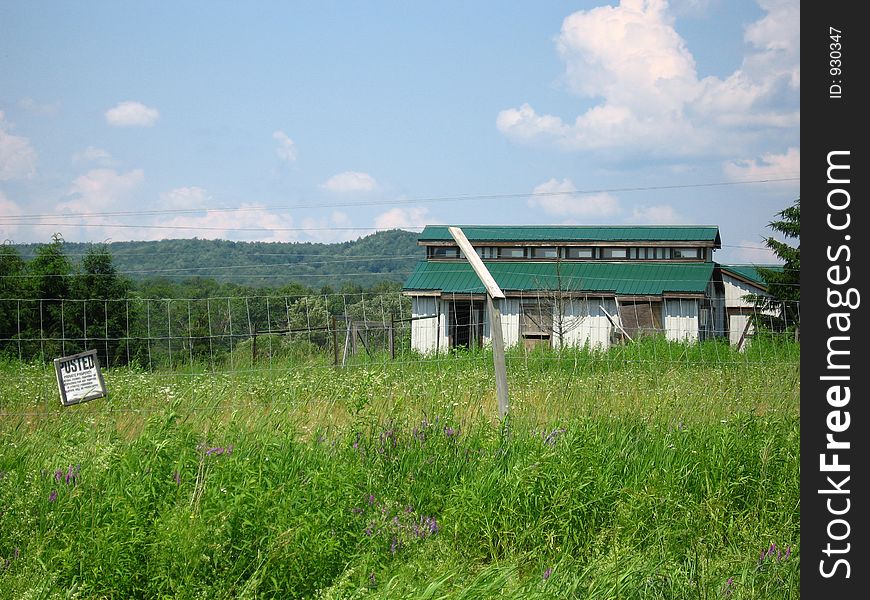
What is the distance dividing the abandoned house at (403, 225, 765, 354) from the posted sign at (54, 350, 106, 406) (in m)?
16.4

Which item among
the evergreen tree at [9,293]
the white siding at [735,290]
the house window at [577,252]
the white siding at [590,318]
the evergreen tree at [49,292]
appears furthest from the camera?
the white siding at [735,290]

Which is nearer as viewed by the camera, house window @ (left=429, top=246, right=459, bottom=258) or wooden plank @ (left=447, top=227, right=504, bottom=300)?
wooden plank @ (left=447, top=227, right=504, bottom=300)

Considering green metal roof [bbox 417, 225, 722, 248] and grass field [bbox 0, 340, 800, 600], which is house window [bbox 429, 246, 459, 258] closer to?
green metal roof [bbox 417, 225, 722, 248]

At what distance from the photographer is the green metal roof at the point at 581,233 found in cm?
2770

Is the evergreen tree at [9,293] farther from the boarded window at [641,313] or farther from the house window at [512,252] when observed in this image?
the boarded window at [641,313]

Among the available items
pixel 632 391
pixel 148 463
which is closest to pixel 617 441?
pixel 632 391

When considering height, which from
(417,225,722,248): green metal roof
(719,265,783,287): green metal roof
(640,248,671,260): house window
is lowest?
(719,265,783,287): green metal roof

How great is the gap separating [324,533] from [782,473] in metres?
3.13

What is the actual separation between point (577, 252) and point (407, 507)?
79.1 ft

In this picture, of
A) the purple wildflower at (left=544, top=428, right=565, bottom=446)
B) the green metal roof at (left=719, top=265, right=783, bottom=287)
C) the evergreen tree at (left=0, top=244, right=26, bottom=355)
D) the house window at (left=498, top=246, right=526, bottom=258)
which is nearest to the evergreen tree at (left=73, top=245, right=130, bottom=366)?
the evergreen tree at (left=0, top=244, right=26, bottom=355)

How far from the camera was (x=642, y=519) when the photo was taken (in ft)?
15.2

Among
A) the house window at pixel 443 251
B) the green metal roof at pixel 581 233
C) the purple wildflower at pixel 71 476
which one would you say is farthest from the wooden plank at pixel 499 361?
the house window at pixel 443 251

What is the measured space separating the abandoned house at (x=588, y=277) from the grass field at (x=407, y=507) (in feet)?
58.0

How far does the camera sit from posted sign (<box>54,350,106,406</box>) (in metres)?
7.80
